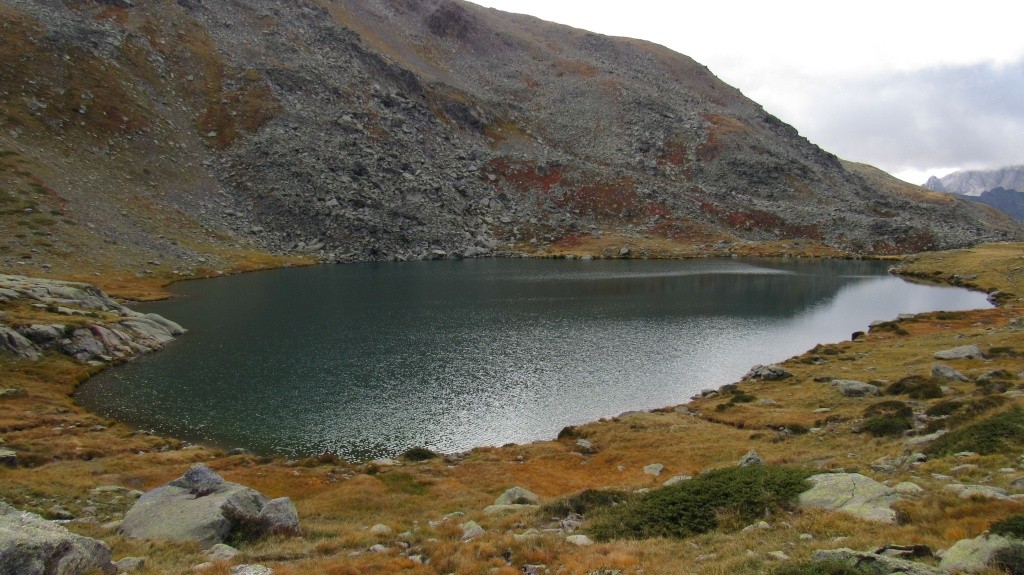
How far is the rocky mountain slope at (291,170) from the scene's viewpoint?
397 feet

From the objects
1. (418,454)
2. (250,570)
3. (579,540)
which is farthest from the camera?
(418,454)

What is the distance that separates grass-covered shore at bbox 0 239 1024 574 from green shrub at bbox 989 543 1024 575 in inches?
74.4

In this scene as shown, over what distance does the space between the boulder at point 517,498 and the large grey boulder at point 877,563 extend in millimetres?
15608

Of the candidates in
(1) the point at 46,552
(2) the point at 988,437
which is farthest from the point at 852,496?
(1) the point at 46,552

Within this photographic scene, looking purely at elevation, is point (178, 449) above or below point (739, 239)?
below

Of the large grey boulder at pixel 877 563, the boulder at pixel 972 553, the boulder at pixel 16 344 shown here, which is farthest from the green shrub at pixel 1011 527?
the boulder at pixel 16 344

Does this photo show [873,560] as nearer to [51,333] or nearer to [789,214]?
[51,333]

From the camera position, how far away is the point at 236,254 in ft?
415

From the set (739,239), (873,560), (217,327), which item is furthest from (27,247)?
(739,239)

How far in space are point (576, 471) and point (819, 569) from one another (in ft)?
76.9

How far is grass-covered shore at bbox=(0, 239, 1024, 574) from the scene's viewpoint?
15438 millimetres

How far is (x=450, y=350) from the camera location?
63.3 metres

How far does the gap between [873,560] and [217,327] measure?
246ft

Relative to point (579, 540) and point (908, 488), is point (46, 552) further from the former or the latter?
point (908, 488)
